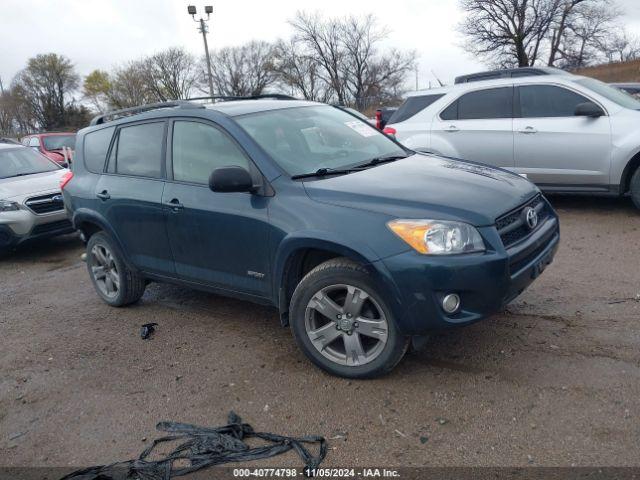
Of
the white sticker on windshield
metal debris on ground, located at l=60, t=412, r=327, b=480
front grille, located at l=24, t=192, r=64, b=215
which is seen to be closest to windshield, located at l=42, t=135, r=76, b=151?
front grille, located at l=24, t=192, r=64, b=215

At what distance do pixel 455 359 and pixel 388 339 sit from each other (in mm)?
632

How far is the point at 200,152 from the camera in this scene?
4.28 metres

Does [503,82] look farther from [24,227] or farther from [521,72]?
[24,227]

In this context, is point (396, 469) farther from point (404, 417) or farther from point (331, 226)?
point (331, 226)

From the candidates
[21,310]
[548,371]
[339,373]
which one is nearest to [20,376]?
[21,310]

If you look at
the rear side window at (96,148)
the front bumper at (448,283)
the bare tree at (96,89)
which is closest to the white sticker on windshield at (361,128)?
the front bumper at (448,283)

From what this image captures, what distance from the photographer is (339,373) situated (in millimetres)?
3574

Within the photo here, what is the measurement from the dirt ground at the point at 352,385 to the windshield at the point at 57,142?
1279cm

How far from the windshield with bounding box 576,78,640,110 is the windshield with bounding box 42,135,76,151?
14090 mm

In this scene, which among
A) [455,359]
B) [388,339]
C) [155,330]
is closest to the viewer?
[388,339]

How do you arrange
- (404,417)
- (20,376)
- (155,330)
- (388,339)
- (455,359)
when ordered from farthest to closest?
(155,330), (20,376), (455,359), (388,339), (404,417)

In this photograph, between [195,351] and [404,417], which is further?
[195,351]

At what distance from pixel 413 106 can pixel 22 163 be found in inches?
241

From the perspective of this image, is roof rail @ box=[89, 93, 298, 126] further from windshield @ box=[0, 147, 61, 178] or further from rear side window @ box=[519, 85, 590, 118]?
windshield @ box=[0, 147, 61, 178]
